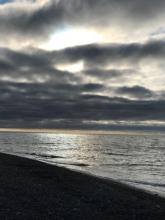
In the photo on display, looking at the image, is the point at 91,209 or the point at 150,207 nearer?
the point at 91,209

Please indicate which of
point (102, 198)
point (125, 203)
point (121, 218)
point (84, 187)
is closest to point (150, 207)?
point (125, 203)

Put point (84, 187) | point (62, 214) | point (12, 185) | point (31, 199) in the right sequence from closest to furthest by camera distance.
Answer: point (62, 214)
point (31, 199)
point (12, 185)
point (84, 187)

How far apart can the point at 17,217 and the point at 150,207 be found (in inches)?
321

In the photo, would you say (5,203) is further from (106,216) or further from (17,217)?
(106,216)

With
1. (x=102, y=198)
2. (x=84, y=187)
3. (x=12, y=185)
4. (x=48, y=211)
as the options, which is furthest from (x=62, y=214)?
(x=84, y=187)

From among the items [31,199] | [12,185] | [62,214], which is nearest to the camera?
[62,214]

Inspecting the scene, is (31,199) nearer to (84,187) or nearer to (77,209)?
(77,209)

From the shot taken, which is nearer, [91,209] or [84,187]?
[91,209]

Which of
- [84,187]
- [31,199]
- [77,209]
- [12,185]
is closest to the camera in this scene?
[77,209]

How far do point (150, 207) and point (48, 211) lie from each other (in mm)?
6431

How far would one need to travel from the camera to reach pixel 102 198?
1819 centimetres

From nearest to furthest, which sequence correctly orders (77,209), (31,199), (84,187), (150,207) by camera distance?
1. (77,209)
2. (31,199)
3. (150,207)
4. (84,187)

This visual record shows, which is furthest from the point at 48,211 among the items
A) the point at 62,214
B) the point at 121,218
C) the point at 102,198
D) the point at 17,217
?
the point at 102,198

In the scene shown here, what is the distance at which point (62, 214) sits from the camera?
13.4 m
